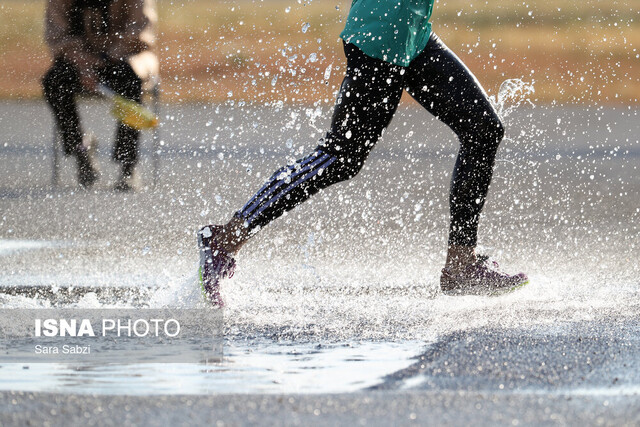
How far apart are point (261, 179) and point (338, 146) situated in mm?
4479

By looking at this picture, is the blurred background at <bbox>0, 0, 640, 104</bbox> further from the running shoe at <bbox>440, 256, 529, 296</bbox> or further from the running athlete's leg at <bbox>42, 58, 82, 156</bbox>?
the running shoe at <bbox>440, 256, 529, 296</bbox>

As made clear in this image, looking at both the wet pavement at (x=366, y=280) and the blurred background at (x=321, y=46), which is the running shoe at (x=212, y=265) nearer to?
the wet pavement at (x=366, y=280)

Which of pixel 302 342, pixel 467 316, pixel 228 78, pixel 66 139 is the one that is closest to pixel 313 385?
pixel 302 342

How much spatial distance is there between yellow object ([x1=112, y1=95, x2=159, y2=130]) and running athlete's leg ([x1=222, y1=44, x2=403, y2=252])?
4.41m

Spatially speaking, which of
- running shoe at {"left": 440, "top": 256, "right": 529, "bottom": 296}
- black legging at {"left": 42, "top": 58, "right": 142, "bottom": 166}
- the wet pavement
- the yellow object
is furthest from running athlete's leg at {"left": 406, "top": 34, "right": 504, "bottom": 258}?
the yellow object

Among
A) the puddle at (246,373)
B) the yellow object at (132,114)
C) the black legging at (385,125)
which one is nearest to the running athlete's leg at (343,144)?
the black legging at (385,125)

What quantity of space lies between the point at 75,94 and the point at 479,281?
4.93 metres

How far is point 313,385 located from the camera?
344 centimetres

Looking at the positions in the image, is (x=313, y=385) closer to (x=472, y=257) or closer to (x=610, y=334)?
(x=610, y=334)

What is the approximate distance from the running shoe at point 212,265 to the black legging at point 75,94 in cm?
419

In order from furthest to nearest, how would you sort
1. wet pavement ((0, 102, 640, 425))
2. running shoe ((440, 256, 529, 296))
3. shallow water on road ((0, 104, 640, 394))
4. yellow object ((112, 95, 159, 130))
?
1. yellow object ((112, 95, 159, 130))
2. running shoe ((440, 256, 529, 296))
3. shallow water on road ((0, 104, 640, 394))
4. wet pavement ((0, 102, 640, 425))

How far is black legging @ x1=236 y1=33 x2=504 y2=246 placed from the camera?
14.7 ft

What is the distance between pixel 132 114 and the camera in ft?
30.3

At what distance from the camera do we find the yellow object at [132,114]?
356 inches
